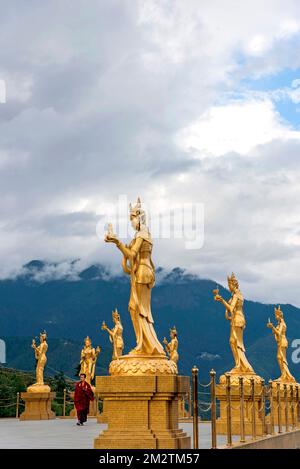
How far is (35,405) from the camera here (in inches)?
983

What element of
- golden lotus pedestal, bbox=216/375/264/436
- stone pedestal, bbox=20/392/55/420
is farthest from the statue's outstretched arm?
stone pedestal, bbox=20/392/55/420

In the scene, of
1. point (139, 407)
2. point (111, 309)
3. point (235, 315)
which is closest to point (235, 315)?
point (235, 315)

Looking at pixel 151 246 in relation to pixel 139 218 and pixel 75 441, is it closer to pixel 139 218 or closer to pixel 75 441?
pixel 139 218

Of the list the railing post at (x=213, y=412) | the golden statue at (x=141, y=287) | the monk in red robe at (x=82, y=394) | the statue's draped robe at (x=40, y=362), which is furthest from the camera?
the statue's draped robe at (x=40, y=362)

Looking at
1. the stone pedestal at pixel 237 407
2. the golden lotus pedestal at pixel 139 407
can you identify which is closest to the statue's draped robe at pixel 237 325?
the stone pedestal at pixel 237 407

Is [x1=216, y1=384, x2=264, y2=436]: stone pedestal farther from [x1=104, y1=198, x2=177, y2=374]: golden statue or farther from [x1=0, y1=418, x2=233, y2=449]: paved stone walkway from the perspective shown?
[x1=104, y1=198, x2=177, y2=374]: golden statue

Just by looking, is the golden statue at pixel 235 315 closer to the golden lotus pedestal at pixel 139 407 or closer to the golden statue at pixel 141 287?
the golden statue at pixel 141 287

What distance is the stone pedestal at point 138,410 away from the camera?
33.4ft

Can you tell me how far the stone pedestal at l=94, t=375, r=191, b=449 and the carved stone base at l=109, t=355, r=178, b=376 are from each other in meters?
0.12

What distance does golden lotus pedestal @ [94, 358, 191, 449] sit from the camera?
10.2 metres

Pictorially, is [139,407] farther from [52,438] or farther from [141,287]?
[52,438]

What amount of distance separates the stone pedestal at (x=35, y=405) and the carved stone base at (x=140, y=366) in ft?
49.3
